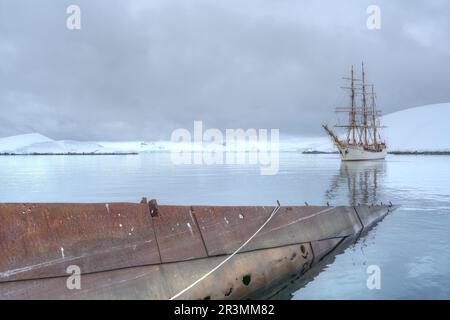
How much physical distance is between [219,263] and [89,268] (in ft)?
9.04

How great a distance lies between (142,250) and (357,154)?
109488 millimetres

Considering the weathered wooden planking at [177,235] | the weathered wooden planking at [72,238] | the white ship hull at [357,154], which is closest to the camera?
the weathered wooden planking at [72,238]

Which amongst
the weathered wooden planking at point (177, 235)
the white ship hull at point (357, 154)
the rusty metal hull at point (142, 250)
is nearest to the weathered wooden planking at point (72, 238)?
the rusty metal hull at point (142, 250)

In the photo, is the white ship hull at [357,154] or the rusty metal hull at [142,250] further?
the white ship hull at [357,154]

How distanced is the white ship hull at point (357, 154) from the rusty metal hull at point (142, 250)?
100 meters

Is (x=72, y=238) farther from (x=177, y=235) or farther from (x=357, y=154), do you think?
(x=357, y=154)

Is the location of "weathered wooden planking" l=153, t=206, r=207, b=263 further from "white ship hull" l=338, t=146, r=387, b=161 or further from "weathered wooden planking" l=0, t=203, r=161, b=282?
"white ship hull" l=338, t=146, r=387, b=161

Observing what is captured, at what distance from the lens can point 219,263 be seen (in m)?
8.05

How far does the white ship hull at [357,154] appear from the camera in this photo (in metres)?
106

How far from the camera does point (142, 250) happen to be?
7.15 m

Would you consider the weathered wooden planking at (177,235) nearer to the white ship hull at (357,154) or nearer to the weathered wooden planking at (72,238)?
the weathered wooden planking at (72,238)
